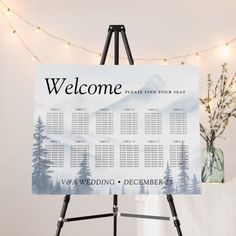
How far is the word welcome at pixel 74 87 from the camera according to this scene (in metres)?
1.56

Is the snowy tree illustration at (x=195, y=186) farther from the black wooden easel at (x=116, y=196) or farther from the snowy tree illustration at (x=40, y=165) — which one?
the snowy tree illustration at (x=40, y=165)

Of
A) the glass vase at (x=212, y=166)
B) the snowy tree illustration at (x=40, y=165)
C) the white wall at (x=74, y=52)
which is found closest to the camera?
the snowy tree illustration at (x=40, y=165)

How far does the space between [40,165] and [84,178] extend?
17cm

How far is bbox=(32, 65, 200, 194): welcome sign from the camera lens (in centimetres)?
152

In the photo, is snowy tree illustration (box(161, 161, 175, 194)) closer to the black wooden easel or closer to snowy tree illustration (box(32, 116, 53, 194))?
the black wooden easel

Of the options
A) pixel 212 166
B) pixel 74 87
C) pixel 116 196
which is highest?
pixel 74 87

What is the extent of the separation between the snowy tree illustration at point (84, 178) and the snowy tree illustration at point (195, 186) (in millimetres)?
378

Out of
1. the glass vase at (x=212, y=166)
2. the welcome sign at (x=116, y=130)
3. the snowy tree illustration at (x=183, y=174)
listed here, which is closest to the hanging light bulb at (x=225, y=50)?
the glass vase at (x=212, y=166)

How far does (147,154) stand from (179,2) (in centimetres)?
158

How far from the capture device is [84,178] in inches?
59.8

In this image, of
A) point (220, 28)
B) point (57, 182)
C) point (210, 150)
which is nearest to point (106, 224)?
point (210, 150)

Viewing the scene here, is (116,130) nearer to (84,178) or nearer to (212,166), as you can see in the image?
(84,178)

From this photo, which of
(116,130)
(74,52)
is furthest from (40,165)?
(74,52)

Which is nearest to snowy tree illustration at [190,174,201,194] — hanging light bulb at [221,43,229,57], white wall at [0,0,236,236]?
white wall at [0,0,236,236]
